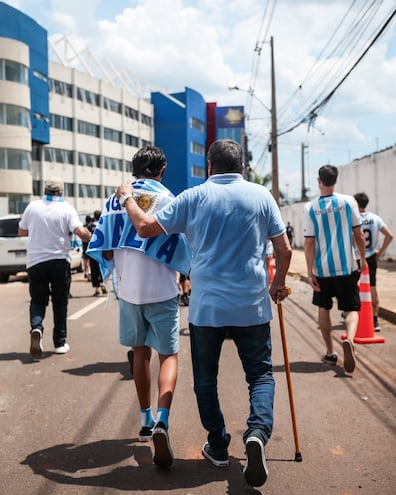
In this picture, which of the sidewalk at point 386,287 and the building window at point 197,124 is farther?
the building window at point 197,124

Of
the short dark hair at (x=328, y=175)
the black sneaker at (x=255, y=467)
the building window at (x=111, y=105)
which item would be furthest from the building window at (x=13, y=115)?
the black sneaker at (x=255, y=467)

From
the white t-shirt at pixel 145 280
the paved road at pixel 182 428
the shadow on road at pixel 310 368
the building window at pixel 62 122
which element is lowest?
the shadow on road at pixel 310 368

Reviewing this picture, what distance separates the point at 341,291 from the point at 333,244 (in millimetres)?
500

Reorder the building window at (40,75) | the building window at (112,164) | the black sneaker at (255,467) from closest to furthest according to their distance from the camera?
the black sneaker at (255,467)
the building window at (40,75)
the building window at (112,164)

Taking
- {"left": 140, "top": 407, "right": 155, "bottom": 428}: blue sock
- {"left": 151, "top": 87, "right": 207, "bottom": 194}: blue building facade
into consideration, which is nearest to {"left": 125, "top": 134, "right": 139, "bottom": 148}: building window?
{"left": 151, "top": 87, "right": 207, "bottom": 194}: blue building facade

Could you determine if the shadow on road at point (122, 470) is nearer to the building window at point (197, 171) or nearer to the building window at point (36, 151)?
the building window at point (36, 151)

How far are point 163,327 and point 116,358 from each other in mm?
2804

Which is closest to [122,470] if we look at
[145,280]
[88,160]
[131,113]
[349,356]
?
[145,280]

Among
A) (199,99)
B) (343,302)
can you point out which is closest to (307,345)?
(343,302)

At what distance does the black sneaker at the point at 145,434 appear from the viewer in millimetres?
3916

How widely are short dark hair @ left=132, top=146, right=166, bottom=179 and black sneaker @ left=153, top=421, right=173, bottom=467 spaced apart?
171cm

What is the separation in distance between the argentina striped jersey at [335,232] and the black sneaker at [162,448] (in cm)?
307

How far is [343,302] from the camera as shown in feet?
19.4

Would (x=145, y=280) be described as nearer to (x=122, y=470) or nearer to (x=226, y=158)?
(x=226, y=158)
